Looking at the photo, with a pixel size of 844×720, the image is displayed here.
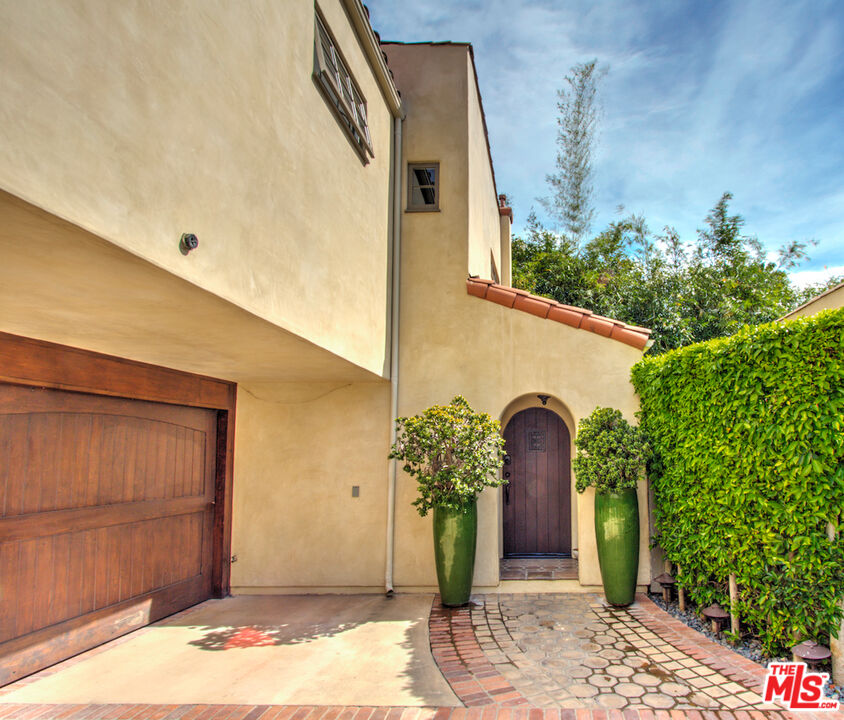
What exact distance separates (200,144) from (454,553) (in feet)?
17.0

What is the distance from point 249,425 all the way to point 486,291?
3969mm

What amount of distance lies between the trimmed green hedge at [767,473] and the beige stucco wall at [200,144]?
12.5 feet

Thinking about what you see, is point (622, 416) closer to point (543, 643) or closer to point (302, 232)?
point (543, 643)

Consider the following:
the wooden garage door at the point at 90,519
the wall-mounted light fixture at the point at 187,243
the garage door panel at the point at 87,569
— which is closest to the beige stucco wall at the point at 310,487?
the wooden garage door at the point at 90,519

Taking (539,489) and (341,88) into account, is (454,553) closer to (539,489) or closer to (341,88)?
(539,489)

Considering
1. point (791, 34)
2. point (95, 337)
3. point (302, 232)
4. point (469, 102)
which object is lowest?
point (95, 337)

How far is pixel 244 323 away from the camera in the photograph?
4.07 m

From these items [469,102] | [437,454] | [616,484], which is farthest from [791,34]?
[437,454]

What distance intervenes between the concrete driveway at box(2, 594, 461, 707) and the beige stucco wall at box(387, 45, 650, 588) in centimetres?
135

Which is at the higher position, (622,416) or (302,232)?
(302,232)

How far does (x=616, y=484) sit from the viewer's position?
6.36 m

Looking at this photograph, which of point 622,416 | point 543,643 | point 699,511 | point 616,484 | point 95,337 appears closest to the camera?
point 95,337

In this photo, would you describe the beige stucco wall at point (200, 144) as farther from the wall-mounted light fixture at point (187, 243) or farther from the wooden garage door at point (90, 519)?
the wooden garage door at point (90, 519)

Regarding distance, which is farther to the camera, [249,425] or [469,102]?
[469,102]
